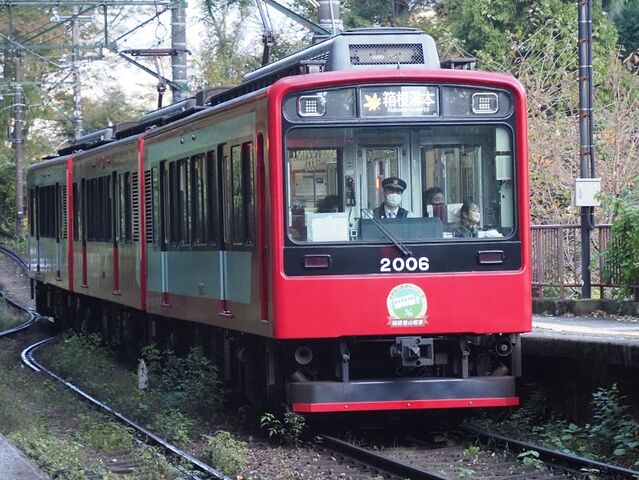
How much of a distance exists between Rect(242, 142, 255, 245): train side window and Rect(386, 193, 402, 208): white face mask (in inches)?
48.4

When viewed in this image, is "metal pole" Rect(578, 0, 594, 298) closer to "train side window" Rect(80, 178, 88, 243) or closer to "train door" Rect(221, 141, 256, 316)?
"train side window" Rect(80, 178, 88, 243)

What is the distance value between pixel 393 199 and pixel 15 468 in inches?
149

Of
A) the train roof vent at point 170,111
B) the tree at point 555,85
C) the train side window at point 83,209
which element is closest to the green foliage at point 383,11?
the tree at point 555,85

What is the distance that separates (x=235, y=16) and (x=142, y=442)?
38.6 metres

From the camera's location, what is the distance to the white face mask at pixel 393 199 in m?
10.8

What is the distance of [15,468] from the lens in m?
8.48

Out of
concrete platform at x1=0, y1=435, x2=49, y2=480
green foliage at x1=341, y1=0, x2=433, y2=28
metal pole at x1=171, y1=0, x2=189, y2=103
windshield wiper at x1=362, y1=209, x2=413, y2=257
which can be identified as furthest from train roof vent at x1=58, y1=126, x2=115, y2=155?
green foliage at x1=341, y1=0, x2=433, y2=28

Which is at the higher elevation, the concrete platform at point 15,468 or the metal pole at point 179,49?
the metal pole at point 179,49

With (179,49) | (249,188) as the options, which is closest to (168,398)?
(249,188)

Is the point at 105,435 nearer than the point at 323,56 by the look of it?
No

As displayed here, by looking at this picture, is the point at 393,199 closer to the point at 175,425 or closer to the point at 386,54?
the point at 386,54

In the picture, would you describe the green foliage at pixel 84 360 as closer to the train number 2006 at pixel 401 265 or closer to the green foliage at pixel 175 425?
the green foliage at pixel 175 425

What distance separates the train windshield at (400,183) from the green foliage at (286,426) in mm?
1483

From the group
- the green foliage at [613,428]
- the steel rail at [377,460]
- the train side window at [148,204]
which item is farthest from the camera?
the train side window at [148,204]
